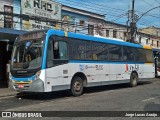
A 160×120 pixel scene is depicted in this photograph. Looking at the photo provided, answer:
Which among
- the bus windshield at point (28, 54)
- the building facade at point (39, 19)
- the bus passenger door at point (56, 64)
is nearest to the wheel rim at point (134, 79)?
the bus passenger door at point (56, 64)

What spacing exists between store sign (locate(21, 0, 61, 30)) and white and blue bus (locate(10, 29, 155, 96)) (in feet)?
29.5

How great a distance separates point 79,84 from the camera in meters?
15.9

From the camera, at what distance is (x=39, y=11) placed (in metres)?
26.5

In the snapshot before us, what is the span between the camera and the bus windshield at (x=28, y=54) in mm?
13992

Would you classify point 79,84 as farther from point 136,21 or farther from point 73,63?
point 136,21

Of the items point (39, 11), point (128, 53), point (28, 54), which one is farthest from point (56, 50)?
point (39, 11)

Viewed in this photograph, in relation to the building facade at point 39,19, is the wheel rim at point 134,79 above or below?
below

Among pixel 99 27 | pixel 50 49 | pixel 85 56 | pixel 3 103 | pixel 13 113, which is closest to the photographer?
pixel 13 113

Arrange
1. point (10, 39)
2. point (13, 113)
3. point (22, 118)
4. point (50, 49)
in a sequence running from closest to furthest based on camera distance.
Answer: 1. point (22, 118)
2. point (13, 113)
3. point (50, 49)
4. point (10, 39)

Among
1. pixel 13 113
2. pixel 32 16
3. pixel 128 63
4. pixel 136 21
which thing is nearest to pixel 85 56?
pixel 128 63

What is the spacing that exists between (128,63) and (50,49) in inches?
312

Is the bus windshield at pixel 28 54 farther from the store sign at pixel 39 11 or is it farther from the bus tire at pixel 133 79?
the store sign at pixel 39 11

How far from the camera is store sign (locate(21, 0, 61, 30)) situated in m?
25.3

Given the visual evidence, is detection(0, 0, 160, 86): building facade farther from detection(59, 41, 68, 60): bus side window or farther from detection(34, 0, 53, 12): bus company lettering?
detection(59, 41, 68, 60): bus side window
